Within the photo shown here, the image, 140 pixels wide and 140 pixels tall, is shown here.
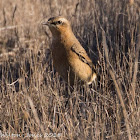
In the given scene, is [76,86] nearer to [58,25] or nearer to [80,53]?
[80,53]

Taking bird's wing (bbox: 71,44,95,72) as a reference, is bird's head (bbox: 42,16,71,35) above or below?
above

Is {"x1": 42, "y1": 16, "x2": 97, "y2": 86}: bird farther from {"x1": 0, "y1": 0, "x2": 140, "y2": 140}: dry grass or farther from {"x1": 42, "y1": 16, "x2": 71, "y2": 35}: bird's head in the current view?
{"x1": 0, "y1": 0, "x2": 140, "y2": 140}: dry grass

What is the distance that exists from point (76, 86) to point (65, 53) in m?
0.69

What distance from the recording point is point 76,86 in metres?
4.70

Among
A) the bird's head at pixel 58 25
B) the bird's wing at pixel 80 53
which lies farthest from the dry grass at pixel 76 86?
the bird's head at pixel 58 25

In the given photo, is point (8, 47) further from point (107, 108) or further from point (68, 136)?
point (68, 136)

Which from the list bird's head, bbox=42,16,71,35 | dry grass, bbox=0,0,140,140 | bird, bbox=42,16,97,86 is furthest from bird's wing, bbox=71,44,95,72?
bird's head, bbox=42,16,71,35

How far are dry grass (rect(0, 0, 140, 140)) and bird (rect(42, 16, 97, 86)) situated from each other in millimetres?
207

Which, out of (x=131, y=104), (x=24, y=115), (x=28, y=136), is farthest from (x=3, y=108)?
(x=131, y=104)

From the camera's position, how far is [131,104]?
417cm

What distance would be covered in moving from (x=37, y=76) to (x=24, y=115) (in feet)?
3.03

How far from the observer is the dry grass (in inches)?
146

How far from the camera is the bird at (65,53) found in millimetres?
5152

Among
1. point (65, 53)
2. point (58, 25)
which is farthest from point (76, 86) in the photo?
point (58, 25)
